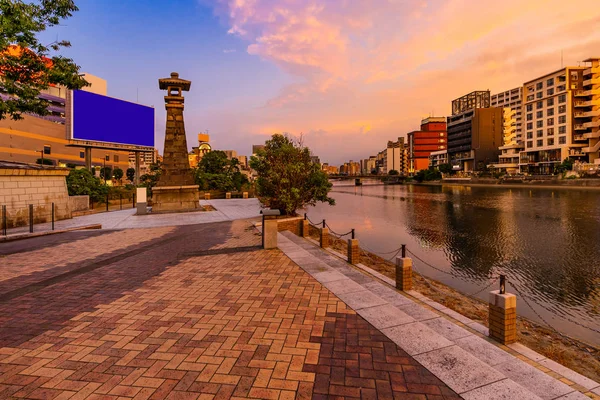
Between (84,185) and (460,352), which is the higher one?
(84,185)

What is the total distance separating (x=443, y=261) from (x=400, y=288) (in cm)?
1176

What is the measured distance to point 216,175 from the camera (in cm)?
4809

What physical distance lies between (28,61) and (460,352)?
50.2ft

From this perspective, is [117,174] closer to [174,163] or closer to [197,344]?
[174,163]

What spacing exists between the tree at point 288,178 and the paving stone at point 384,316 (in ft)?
41.8

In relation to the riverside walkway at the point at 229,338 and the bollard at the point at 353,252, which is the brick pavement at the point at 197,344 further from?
the bollard at the point at 353,252

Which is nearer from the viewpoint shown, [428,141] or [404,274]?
[404,274]

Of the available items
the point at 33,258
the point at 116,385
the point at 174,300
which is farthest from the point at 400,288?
the point at 33,258

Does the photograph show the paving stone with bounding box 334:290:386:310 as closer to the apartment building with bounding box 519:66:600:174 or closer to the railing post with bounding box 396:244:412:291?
the railing post with bounding box 396:244:412:291

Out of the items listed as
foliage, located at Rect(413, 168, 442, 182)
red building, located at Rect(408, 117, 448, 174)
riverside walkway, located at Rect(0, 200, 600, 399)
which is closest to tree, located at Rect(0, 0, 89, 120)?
riverside walkway, located at Rect(0, 200, 600, 399)

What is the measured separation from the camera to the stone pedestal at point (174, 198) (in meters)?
24.9

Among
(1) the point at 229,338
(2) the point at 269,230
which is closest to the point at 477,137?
(2) the point at 269,230

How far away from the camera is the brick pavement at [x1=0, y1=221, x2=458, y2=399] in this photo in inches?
148

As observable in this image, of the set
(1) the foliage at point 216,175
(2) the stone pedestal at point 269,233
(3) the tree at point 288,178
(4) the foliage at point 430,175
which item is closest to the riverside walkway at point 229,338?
(2) the stone pedestal at point 269,233
